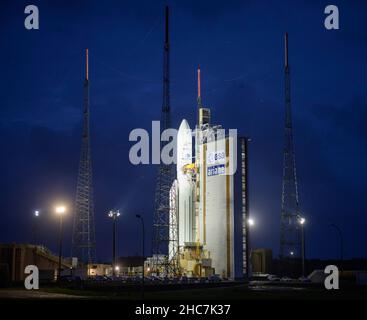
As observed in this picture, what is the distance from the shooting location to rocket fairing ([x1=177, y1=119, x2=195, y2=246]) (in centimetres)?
11025

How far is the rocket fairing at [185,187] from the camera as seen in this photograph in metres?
110

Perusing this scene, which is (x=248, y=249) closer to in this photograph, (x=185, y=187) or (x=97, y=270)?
(x=185, y=187)

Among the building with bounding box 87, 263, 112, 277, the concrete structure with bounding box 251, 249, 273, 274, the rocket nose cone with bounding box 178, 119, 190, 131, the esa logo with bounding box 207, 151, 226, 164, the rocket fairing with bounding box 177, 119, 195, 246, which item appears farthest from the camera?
the concrete structure with bounding box 251, 249, 273, 274

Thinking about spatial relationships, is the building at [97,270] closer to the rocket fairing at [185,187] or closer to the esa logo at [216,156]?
the rocket fairing at [185,187]

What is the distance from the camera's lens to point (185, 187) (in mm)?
111812

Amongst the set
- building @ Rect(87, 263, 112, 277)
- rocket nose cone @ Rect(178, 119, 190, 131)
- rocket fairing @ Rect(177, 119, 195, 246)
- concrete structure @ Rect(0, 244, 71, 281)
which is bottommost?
building @ Rect(87, 263, 112, 277)

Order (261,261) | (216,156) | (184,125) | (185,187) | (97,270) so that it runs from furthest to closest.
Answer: (261,261) → (184,125) → (185,187) → (97,270) → (216,156)

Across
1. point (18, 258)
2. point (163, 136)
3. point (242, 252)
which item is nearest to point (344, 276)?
point (242, 252)

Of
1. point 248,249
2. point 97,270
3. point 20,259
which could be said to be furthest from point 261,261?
point 20,259

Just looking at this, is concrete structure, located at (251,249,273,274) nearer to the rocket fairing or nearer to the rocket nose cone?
the rocket fairing

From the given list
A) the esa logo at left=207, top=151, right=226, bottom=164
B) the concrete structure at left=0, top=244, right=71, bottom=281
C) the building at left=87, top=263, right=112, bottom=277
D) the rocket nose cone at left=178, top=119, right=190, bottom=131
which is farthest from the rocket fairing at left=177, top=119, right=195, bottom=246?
the concrete structure at left=0, top=244, right=71, bottom=281
